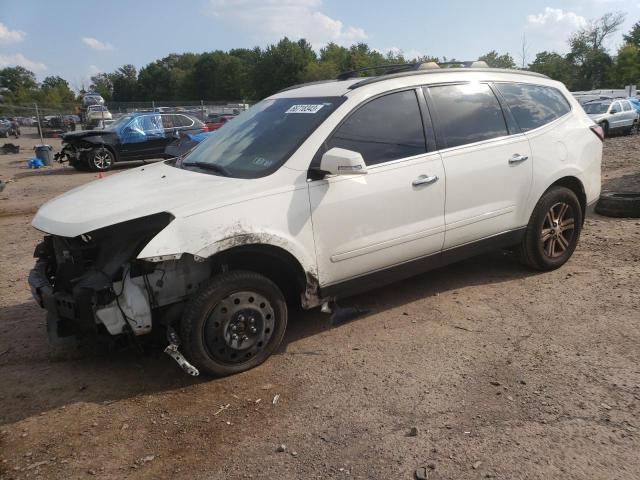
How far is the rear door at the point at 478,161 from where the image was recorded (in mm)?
4180

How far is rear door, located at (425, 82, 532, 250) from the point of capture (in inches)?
165

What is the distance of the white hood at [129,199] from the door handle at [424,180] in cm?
132

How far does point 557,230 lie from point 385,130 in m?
2.22

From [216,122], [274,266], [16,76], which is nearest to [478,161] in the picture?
[274,266]

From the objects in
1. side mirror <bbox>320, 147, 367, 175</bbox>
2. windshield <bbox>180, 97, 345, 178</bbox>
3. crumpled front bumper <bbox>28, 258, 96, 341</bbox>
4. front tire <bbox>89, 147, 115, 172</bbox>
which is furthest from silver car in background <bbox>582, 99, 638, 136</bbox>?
crumpled front bumper <bbox>28, 258, 96, 341</bbox>

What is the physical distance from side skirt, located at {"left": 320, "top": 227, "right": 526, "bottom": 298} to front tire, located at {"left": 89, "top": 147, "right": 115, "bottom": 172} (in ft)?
46.2

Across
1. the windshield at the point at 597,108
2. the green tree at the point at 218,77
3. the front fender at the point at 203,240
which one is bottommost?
the front fender at the point at 203,240

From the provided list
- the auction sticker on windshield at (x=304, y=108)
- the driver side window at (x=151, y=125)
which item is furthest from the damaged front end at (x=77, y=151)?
the auction sticker on windshield at (x=304, y=108)

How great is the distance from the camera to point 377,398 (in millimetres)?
3162

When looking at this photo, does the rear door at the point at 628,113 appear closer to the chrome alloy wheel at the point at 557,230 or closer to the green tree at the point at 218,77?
the chrome alloy wheel at the point at 557,230

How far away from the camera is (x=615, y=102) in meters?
22.5

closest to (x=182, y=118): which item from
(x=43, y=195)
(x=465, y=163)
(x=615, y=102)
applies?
(x=43, y=195)

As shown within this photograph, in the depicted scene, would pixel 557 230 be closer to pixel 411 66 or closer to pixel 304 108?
pixel 411 66

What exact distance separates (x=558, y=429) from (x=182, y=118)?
54.6 feet
